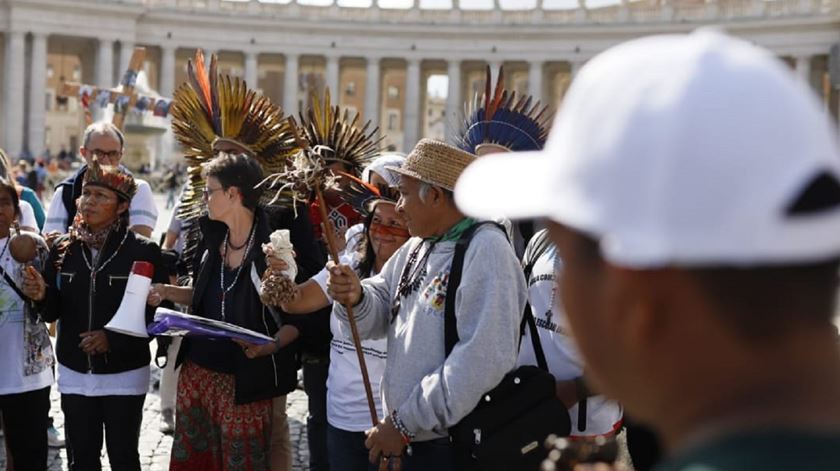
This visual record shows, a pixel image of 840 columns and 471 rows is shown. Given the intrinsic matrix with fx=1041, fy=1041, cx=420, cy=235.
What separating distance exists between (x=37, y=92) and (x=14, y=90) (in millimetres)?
1116

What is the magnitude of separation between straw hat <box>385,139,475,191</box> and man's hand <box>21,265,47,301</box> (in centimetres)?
227

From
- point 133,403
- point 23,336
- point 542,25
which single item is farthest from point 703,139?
point 542,25

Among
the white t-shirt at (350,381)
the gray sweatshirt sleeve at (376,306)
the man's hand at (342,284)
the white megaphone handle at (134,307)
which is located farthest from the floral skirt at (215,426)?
the man's hand at (342,284)

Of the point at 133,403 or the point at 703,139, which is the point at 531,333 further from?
the point at 703,139

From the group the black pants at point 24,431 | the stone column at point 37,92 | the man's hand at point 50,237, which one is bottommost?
the black pants at point 24,431

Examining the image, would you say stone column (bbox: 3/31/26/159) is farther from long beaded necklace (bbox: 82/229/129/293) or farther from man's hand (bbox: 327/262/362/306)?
man's hand (bbox: 327/262/362/306)

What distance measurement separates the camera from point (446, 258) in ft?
12.4

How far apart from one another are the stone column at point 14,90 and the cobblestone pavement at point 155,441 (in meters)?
47.8

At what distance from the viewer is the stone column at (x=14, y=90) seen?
5262 cm

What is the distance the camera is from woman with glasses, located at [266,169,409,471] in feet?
14.7

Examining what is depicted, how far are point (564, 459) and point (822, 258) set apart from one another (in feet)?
2.70

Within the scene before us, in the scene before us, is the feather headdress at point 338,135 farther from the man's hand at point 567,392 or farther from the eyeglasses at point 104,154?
the man's hand at point 567,392

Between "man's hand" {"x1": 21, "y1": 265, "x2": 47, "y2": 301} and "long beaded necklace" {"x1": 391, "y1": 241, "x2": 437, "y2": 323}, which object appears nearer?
"long beaded necklace" {"x1": 391, "y1": 241, "x2": 437, "y2": 323}

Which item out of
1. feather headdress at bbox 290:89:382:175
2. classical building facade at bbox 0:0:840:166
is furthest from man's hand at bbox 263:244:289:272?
classical building facade at bbox 0:0:840:166
